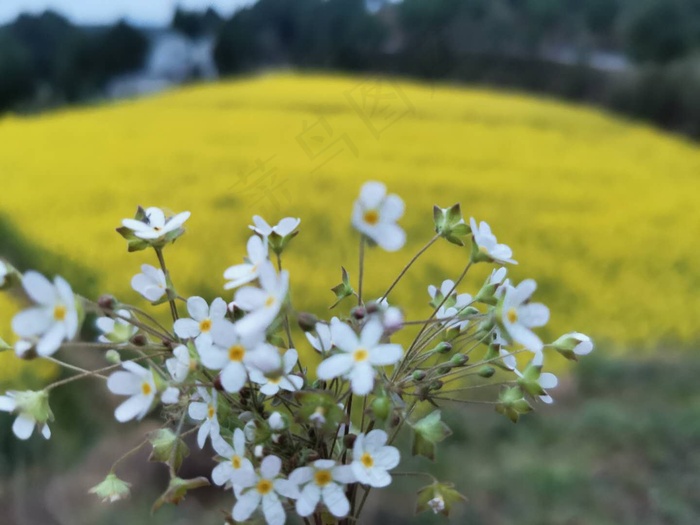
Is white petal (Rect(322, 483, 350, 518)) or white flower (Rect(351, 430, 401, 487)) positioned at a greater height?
white flower (Rect(351, 430, 401, 487))

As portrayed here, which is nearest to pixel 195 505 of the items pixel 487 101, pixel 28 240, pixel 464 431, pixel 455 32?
pixel 464 431

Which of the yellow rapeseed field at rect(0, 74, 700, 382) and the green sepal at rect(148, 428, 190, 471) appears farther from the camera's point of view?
the yellow rapeseed field at rect(0, 74, 700, 382)

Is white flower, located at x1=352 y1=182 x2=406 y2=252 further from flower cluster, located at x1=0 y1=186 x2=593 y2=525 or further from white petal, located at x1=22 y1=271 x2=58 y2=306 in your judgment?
white petal, located at x1=22 y1=271 x2=58 y2=306

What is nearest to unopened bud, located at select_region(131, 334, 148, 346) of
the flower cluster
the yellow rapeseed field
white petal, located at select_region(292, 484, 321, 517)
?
the flower cluster

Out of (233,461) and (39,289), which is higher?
(39,289)

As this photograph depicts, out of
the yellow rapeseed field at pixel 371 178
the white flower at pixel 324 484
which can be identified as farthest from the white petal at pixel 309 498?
the yellow rapeseed field at pixel 371 178

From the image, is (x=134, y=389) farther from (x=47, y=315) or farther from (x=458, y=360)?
(x=458, y=360)

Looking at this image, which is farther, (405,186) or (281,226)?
(405,186)

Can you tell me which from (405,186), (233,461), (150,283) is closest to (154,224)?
(150,283)
